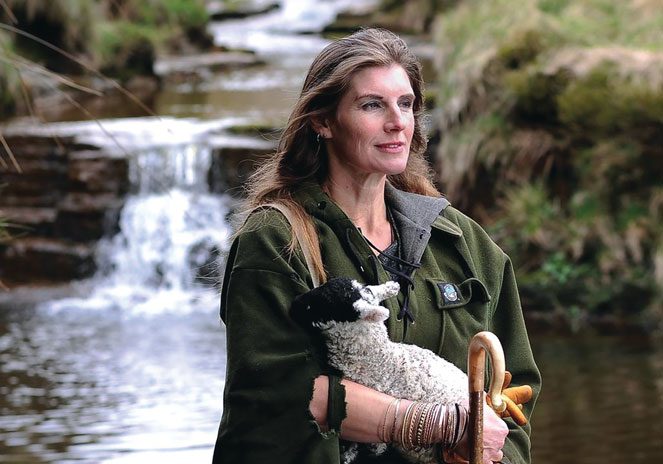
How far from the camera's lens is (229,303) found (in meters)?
2.65

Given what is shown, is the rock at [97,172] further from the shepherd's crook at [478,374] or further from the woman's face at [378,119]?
the shepherd's crook at [478,374]

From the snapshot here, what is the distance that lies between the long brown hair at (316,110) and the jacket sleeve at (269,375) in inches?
5.1

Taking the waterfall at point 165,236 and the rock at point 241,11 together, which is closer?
the waterfall at point 165,236

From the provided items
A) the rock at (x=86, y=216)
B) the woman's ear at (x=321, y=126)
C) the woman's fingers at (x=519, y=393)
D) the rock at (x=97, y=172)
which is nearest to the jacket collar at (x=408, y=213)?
the woman's ear at (x=321, y=126)

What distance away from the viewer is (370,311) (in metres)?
2.54

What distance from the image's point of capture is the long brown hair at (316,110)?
279 centimetres

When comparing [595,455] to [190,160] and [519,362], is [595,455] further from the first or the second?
[190,160]

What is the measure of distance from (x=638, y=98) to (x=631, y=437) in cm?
384

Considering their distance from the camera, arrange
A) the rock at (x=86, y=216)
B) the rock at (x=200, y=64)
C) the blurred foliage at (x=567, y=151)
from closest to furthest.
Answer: the blurred foliage at (x=567, y=151) < the rock at (x=86, y=216) < the rock at (x=200, y=64)

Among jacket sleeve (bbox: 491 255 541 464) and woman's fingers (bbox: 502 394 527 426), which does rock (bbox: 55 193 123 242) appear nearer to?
jacket sleeve (bbox: 491 255 541 464)

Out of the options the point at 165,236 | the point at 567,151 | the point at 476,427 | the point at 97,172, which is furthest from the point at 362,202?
the point at 97,172

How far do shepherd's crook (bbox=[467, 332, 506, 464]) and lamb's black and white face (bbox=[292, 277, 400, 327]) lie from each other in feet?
0.63

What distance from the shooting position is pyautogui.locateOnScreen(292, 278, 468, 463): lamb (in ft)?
8.32

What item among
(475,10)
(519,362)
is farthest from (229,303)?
(475,10)
